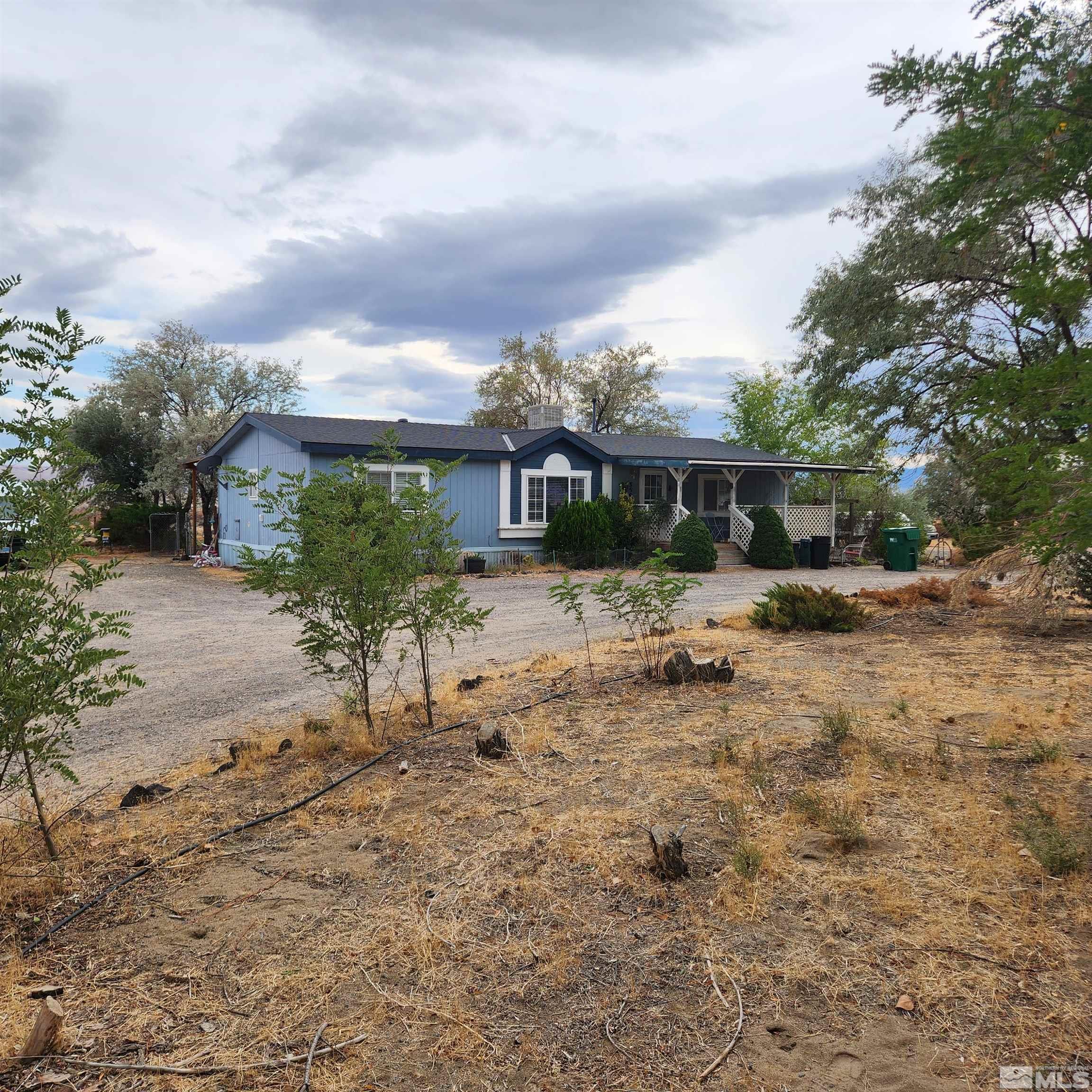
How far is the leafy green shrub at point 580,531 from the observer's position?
60.1ft

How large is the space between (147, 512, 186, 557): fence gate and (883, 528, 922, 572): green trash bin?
21408mm

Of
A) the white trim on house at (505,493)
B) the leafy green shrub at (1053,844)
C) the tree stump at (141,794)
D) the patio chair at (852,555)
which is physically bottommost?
the tree stump at (141,794)

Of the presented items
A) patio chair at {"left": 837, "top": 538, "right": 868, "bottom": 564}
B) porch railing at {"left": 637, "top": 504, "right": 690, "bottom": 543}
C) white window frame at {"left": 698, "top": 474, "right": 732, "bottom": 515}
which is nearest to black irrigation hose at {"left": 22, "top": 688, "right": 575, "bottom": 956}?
porch railing at {"left": 637, "top": 504, "right": 690, "bottom": 543}

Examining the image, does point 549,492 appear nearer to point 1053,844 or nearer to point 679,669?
point 679,669

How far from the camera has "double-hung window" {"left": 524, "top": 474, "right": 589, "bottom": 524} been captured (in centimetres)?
1930

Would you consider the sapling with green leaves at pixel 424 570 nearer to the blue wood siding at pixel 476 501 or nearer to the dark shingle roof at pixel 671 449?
the blue wood siding at pixel 476 501

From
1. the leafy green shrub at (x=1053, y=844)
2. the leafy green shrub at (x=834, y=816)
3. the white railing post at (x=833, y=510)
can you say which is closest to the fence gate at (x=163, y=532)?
the white railing post at (x=833, y=510)

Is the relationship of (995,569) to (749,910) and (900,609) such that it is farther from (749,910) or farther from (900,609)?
(749,910)

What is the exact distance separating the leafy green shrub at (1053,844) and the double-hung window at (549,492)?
16.1 metres

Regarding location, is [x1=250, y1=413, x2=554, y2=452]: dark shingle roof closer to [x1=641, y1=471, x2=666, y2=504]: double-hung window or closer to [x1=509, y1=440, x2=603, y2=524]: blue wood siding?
[x1=509, y1=440, x2=603, y2=524]: blue wood siding

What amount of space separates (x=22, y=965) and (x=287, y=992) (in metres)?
0.97

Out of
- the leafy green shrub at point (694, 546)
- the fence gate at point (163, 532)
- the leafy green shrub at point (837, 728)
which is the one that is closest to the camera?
the leafy green shrub at point (837, 728)

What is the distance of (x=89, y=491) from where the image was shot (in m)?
3.40

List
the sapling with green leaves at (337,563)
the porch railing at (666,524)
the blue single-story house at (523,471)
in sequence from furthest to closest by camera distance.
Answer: the porch railing at (666,524), the blue single-story house at (523,471), the sapling with green leaves at (337,563)
